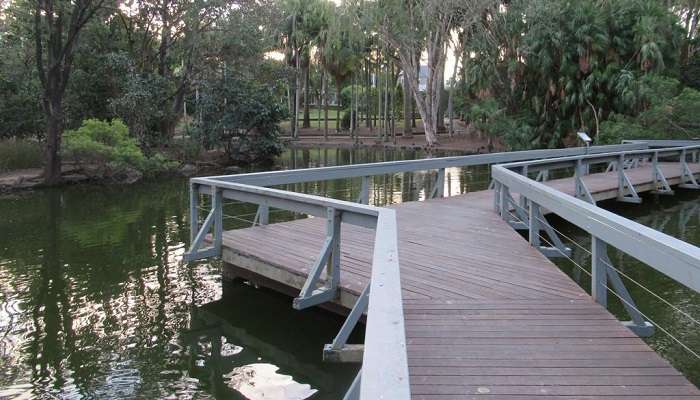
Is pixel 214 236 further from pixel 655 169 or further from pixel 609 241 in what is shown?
pixel 655 169

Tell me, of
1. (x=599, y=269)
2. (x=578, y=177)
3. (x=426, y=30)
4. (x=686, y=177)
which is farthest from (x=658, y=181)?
(x=426, y=30)

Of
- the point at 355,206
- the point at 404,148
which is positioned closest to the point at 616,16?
the point at 404,148

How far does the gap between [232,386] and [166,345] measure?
114 centimetres

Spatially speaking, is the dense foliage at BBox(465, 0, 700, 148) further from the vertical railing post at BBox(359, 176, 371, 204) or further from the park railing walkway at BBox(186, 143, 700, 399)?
the park railing walkway at BBox(186, 143, 700, 399)

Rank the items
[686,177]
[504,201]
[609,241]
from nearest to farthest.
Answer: [609,241]
[504,201]
[686,177]

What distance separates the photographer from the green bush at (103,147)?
62.0 feet

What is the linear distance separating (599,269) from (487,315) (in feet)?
2.93

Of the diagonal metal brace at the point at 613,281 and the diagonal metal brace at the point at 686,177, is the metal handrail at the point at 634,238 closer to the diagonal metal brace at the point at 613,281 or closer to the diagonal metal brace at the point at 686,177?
the diagonal metal brace at the point at 613,281

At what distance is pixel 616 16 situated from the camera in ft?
85.4

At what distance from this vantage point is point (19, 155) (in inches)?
775

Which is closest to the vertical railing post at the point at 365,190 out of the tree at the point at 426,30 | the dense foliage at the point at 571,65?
the dense foliage at the point at 571,65

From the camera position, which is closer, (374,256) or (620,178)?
(374,256)

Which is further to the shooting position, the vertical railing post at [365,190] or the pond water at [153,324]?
the vertical railing post at [365,190]

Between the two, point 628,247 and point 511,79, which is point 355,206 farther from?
point 511,79
